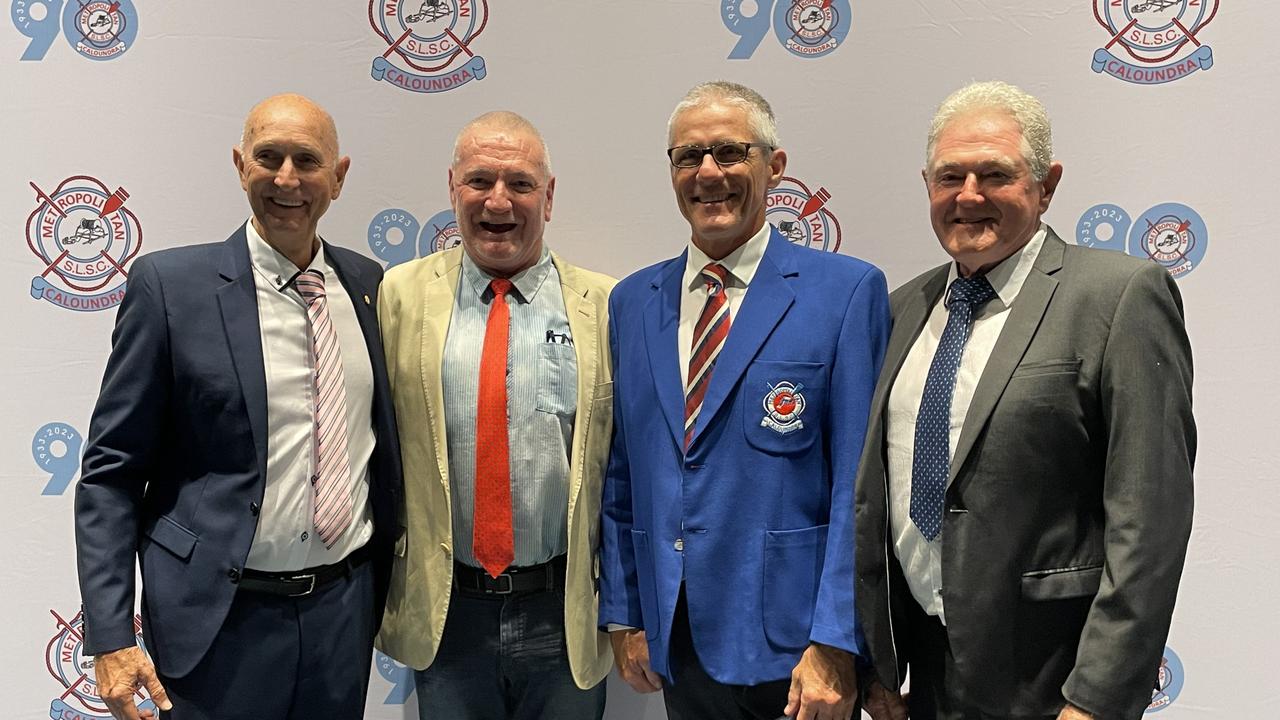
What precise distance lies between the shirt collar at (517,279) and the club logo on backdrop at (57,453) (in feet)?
4.40

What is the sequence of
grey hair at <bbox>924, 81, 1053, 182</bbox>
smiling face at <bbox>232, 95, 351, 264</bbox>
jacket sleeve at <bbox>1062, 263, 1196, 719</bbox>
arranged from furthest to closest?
smiling face at <bbox>232, 95, 351, 264</bbox> → grey hair at <bbox>924, 81, 1053, 182</bbox> → jacket sleeve at <bbox>1062, 263, 1196, 719</bbox>

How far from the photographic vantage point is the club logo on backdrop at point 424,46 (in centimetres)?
282

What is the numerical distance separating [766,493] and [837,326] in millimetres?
367

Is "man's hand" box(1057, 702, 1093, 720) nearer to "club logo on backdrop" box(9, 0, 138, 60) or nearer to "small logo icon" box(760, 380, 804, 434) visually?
"small logo icon" box(760, 380, 804, 434)

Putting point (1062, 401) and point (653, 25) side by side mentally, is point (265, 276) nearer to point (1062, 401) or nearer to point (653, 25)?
point (653, 25)

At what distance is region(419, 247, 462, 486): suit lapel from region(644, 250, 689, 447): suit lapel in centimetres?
51

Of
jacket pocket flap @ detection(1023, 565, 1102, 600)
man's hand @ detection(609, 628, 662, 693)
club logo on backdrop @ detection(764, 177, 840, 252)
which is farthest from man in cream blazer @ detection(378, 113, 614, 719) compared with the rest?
jacket pocket flap @ detection(1023, 565, 1102, 600)

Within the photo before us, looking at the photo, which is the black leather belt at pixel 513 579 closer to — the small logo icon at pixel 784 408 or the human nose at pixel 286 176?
the small logo icon at pixel 784 408

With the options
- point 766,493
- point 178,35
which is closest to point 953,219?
point 766,493

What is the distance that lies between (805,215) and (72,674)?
2497mm

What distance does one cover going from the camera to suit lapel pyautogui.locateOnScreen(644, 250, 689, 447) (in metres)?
2.12

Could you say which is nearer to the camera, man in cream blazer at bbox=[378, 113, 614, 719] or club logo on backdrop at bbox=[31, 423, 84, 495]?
man in cream blazer at bbox=[378, 113, 614, 719]

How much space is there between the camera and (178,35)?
2852mm

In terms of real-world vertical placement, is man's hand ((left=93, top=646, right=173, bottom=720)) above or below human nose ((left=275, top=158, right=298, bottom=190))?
below
